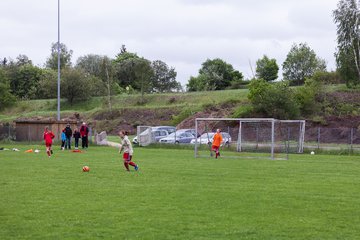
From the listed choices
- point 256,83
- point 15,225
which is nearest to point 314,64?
point 256,83

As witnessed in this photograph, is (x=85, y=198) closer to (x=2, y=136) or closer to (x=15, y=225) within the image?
(x=15, y=225)

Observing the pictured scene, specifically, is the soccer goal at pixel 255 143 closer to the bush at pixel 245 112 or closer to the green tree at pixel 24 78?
the bush at pixel 245 112

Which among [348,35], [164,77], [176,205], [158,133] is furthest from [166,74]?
[176,205]

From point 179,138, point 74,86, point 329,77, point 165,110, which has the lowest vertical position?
point 179,138

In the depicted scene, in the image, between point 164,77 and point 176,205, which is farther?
point 164,77

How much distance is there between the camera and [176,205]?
41.1 ft

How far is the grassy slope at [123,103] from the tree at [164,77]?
24.1m

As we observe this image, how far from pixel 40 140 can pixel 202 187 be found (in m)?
33.7

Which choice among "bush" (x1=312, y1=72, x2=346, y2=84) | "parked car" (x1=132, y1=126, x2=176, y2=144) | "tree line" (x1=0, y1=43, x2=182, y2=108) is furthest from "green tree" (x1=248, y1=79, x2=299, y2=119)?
"tree line" (x1=0, y1=43, x2=182, y2=108)

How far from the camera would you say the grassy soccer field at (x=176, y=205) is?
32.4 feet

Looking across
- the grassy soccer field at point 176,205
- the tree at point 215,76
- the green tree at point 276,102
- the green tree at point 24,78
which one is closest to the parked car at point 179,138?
the green tree at point 276,102

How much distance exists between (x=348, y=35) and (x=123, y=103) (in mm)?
33005

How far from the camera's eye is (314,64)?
3573 inches

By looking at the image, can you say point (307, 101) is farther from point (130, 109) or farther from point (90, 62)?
point (90, 62)
